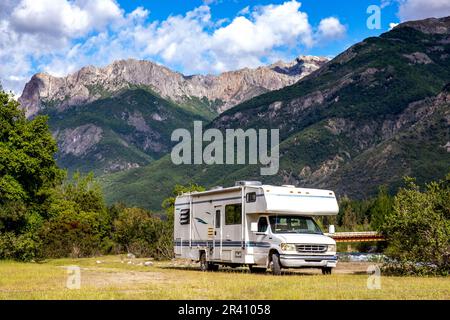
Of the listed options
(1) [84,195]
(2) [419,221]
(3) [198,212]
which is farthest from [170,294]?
(1) [84,195]

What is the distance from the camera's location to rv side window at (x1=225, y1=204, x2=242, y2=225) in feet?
80.5

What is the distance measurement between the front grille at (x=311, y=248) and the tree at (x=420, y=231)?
266cm

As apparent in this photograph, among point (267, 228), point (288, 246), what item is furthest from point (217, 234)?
point (288, 246)

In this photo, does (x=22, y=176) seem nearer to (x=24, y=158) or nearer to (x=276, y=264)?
(x=24, y=158)

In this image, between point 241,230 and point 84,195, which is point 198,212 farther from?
point 84,195

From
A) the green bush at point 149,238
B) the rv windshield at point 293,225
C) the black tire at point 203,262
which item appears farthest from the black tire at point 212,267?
the green bush at point 149,238

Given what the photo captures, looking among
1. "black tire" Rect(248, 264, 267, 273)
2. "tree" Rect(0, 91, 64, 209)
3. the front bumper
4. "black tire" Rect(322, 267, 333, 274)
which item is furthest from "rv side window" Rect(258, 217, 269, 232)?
"tree" Rect(0, 91, 64, 209)

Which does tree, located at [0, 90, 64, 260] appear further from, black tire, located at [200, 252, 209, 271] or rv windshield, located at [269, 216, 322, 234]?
rv windshield, located at [269, 216, 322, 234]

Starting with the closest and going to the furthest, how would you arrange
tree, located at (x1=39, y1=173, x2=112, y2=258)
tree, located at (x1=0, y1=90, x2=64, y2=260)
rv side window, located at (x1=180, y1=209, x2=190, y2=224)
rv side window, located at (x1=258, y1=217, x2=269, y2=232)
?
rv side window, located at (x1=258, y1=217, x2=269, y2=232), rv side window, located at (x1=180, y1=209, x2=190, y2=224), tree, located at (x1=0, y1=90, x2=64, y2=260), tree, located at (x1=39, y1=173, x2=112, y2=258)

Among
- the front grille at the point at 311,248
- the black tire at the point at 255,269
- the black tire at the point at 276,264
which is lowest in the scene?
the black tire at the point at 255,269

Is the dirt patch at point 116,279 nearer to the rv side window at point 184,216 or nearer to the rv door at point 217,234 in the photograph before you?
the rv door at point 217,234

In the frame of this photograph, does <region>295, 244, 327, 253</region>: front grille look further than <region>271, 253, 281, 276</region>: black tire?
No

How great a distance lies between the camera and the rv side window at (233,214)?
24.5 metres

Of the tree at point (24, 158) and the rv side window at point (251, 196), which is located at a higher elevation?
the tree at point (24, 158)
